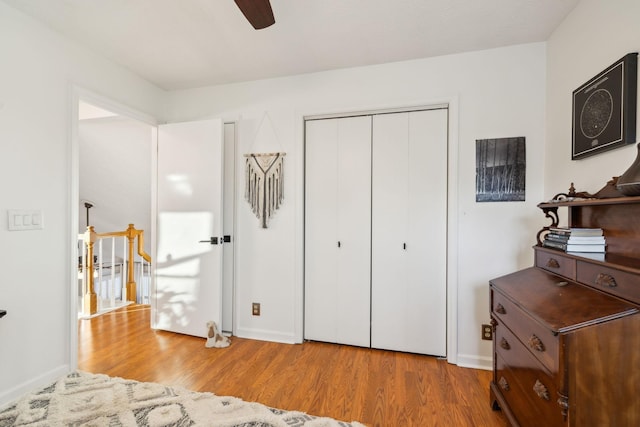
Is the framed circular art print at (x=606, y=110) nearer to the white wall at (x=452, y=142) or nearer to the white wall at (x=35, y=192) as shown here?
the white wall at (x=452, y=142)

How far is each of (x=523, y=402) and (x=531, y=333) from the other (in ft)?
1.22

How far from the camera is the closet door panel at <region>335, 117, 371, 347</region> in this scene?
2523 mm

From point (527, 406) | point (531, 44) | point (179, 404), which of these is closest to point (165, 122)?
point (179, 404)

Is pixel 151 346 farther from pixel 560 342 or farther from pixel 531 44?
pixel 531 44

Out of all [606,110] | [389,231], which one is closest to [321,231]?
[389,231]

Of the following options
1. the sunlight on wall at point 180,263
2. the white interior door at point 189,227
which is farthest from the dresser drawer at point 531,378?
the sunlight on wall at point 180,263

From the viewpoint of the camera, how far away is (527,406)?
125 centimetres

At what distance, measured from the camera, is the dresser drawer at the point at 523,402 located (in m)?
1.06

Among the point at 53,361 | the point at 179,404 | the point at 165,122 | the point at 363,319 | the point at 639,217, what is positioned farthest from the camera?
the point at 165,122

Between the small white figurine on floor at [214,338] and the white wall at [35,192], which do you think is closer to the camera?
the white wall at [35,192]

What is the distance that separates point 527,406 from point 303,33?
8.27 feet

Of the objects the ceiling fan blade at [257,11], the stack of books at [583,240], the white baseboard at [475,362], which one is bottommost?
the white baseboard at [475,362]

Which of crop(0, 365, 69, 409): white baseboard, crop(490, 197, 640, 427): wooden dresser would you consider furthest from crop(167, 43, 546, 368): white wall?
crop(0, 365, 69, 409): white baseboard

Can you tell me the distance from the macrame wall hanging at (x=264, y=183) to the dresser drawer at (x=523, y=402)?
2046 mm
